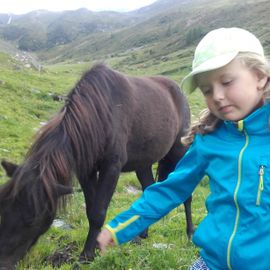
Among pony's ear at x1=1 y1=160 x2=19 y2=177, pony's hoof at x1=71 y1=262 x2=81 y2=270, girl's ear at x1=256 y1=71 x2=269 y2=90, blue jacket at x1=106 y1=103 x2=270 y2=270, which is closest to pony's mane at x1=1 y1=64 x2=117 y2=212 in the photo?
pony's ear at x1=1 y1=160 x2=19 y2=177

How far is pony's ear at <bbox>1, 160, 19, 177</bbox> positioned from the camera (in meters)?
4.77

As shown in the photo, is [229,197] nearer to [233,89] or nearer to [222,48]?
[233,89]

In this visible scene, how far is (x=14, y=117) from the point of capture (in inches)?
625

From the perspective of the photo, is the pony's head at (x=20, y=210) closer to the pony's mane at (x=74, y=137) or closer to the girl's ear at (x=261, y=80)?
the pony's mane at (x=74, y=137)

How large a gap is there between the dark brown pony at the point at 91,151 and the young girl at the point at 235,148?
1765 millimetres

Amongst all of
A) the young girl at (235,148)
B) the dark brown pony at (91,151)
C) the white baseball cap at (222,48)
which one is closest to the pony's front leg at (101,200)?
the dark brown pony at (91,151)

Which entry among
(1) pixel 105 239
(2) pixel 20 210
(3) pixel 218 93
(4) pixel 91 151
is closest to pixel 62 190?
(2) pixel 20 210

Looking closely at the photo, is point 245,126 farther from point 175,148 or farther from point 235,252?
point 175,148

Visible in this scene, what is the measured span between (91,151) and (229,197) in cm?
255

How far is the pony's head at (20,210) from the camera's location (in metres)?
4.43

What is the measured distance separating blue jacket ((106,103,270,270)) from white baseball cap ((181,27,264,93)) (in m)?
0.41

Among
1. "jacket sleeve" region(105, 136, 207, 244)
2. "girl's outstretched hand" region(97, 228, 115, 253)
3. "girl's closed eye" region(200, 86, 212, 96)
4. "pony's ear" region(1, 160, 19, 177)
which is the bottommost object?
"pony's ear" region(1, 160, 19, 177)

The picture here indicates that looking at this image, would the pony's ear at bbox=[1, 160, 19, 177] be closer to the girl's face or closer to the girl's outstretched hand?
the girl's outstretched hand

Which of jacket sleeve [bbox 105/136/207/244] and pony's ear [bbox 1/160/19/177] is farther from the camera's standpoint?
pony's ear [bbox 1/160/19/177]
